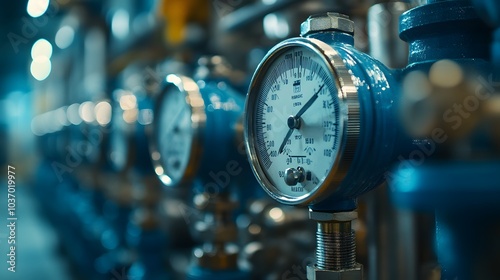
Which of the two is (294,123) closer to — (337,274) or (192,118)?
(337,274)

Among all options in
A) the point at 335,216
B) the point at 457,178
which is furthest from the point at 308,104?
the point at 457,178

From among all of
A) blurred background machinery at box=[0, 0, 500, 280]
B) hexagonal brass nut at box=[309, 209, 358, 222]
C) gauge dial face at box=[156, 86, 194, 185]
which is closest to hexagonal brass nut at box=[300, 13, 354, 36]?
blurred background machinery at box=[0, 0, 500, 280]

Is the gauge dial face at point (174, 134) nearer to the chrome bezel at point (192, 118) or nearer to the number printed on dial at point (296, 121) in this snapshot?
the chrome bezel at point (192, 118)

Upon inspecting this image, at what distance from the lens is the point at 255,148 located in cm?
65

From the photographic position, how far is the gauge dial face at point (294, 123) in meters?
0.55

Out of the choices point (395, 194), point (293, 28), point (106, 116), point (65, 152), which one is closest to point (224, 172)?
point (293, 28)

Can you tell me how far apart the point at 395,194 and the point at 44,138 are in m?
3.43

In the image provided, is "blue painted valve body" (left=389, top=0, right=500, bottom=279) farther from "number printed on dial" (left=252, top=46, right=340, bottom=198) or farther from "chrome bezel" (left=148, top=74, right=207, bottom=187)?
"chrome bezel" (left=148, top=74, right=207, bottom=187)

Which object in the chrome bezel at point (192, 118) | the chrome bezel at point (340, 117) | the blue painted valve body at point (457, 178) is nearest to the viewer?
the blue painted valve body at point (457, 178)

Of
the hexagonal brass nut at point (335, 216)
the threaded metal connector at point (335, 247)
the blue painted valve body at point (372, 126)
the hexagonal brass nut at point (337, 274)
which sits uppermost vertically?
the blue painted valve body at point (372, 126)

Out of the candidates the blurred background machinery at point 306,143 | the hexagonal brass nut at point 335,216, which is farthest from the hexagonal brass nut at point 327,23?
the hexagonal brass nut at point 335,216

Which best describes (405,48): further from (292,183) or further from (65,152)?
(65,152)

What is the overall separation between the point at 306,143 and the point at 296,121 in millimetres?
28

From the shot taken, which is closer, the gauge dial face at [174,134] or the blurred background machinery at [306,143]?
the blurred background machinery at [306,143]
